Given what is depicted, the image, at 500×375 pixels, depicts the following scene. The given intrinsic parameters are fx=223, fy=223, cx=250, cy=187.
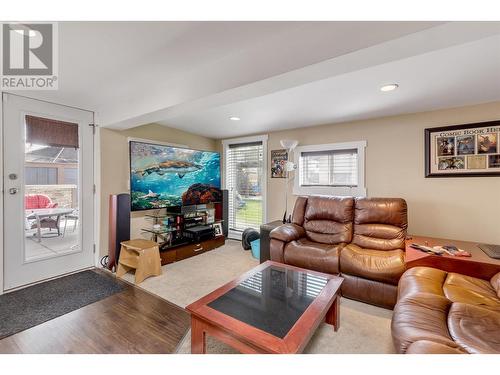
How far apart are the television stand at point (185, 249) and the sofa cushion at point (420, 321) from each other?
2705mm

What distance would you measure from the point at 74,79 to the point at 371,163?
3.63m

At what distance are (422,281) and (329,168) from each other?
2.15 m

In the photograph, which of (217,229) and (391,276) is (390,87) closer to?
(391,276)

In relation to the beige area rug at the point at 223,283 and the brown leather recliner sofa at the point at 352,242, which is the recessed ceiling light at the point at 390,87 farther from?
the beige area rug at the point at 223,283

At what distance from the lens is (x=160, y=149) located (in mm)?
3295

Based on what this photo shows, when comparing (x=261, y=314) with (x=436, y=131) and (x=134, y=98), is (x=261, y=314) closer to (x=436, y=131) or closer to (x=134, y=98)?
(x=134, y=98)

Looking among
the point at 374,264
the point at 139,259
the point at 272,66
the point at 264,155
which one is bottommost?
the point at 139,259

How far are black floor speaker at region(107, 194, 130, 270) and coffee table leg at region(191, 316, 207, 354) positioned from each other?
2006mm

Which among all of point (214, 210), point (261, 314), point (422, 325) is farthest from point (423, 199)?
point (214, 210)

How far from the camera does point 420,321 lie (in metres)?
1.25

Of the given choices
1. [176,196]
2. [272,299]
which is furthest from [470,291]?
[176,196]

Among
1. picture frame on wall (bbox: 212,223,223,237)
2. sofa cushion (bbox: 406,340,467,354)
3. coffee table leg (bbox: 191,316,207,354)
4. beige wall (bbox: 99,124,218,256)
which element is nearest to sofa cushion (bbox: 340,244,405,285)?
sofa cushion (bbox: 406,340,467,354)

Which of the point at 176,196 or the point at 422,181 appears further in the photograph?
the point at 176,196

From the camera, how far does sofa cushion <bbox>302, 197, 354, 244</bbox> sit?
9.19ft
